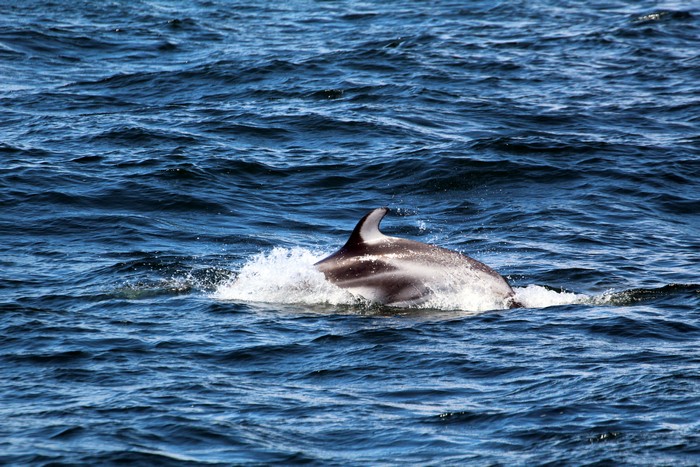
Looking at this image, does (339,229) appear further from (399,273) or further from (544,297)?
(544,297)

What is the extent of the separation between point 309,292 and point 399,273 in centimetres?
125

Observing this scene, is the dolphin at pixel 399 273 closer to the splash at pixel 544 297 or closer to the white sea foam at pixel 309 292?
the white sea foam at pixel 309 292

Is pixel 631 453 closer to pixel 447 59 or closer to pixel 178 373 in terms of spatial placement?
pixel 178 373

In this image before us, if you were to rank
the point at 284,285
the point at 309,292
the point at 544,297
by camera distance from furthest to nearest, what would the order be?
the point at 544,297
the point at 284,285
the point at 309,292

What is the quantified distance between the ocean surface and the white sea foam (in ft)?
0.14

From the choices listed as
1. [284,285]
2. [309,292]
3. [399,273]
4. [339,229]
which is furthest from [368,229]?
[339,229]

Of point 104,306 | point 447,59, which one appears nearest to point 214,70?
point 447,59

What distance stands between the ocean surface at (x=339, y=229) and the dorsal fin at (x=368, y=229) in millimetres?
738

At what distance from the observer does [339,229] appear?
67.5 feet

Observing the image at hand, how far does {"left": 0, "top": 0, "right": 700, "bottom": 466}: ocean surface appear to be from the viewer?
11.7 metres

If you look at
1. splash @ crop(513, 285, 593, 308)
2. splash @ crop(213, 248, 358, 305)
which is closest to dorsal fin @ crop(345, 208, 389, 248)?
splash @ crop(213, 248, 358, 305)

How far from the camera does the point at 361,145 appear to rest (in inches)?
1014

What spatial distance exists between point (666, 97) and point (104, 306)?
18.2 metres

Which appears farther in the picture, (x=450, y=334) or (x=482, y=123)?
(x=482, y=123)
